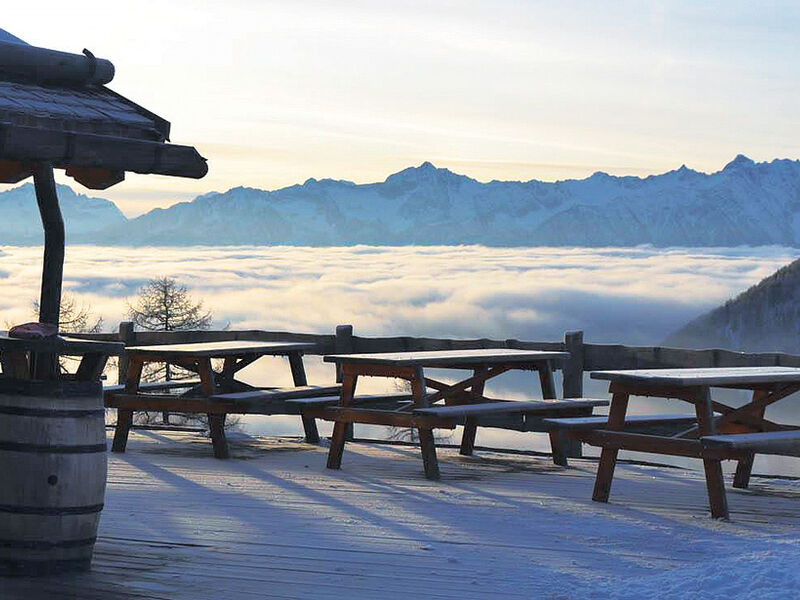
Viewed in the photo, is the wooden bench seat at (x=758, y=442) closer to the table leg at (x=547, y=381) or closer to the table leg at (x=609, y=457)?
the table leg at (x=609, y=457)

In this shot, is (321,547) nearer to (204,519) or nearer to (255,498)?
(204,519)

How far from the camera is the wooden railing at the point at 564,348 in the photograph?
1056 centimetres

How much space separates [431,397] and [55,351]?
14.6 ft

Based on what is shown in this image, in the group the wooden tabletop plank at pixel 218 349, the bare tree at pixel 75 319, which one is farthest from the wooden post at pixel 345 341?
the bare tree at pixel 75 319

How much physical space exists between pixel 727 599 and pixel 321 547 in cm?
219

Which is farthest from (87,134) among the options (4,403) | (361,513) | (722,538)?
(722,538)

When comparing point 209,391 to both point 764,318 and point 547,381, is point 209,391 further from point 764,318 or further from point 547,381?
point 764,318

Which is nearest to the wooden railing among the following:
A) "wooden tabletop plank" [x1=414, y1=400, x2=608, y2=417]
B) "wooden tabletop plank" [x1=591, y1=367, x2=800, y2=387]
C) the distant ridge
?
"wooden tabletop plank" [x1=414, y1=400, x2=608, y2=417]

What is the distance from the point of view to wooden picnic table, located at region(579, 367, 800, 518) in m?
7.52

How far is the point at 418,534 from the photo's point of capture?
6.87m

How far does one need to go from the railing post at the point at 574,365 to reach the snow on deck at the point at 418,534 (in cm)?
119

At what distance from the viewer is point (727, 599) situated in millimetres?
5262

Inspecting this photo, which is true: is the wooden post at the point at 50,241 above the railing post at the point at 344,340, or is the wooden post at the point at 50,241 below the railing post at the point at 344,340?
above

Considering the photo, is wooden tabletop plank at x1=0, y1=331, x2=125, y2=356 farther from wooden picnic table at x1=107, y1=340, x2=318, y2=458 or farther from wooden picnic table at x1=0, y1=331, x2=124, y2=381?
wooden picnic table at x1=107, y1=340, x2=318, y2=458
